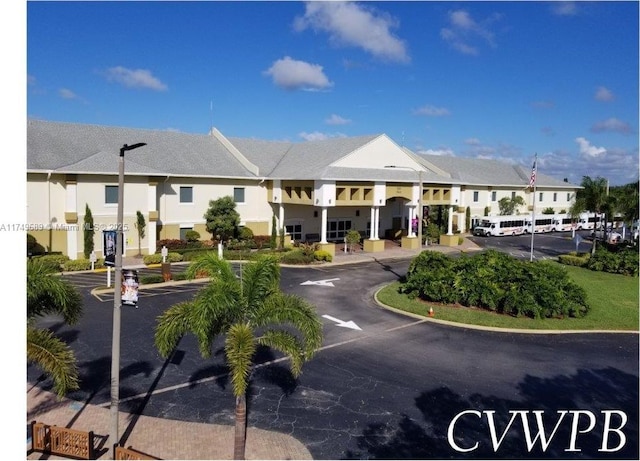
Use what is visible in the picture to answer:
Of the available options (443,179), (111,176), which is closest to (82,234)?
(111,176)

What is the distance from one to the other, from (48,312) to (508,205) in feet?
199

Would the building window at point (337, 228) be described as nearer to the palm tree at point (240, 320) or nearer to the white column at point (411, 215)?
the white column at point (411, 215)

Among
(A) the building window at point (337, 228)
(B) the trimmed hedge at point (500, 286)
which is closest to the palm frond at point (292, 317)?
(B) the trimmed hedge at point (500, 286)

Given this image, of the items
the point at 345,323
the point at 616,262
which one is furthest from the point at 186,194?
the point at 616,262

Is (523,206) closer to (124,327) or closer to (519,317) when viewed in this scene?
(519,317)

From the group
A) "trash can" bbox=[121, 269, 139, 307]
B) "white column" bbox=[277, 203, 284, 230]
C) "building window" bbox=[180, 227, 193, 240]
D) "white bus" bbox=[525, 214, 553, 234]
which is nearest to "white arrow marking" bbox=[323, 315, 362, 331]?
"trash can" bbox=[121, 269, 139, 307]

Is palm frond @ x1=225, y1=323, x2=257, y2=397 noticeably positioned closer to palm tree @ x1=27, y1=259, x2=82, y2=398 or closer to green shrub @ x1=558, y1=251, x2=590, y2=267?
palm tree @ x1=27, y1=259, x2=82, y2=398

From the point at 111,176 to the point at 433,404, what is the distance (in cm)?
2929

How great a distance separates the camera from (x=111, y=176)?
3569cm

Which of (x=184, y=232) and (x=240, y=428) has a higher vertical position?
(x=184, y=232)

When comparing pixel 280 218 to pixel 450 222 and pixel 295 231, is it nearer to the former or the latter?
pixel 295 231

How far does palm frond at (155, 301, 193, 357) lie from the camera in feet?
36.2

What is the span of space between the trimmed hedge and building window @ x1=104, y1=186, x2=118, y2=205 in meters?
21.8

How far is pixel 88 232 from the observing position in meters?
34.4
